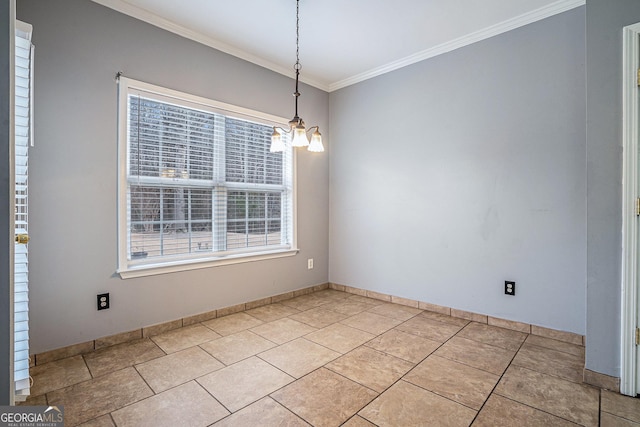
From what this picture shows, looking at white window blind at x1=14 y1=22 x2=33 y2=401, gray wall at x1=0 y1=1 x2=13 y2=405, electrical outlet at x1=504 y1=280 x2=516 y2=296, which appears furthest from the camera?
electrical outlet at x1=504 y1=280 x2=516 y2=296

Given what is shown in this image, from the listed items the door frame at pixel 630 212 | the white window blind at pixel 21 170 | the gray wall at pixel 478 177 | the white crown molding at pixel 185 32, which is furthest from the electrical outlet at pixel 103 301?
the door frame at pixel 630 212

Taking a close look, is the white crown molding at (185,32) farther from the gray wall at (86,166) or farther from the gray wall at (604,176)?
the gray wall at (604,176)

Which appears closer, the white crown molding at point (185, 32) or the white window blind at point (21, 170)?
the white window blind at point (21, 170)

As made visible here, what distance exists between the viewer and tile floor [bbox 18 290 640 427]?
1.69m

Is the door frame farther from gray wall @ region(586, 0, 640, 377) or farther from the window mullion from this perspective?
the window mullion

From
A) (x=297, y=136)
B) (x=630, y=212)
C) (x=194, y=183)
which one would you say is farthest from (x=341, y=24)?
(x=630, y=212)

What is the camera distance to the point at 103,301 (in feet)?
8.17

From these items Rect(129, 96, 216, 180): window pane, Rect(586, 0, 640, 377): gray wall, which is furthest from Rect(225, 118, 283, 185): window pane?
Rect(586, 0, 640, 377): gray wall

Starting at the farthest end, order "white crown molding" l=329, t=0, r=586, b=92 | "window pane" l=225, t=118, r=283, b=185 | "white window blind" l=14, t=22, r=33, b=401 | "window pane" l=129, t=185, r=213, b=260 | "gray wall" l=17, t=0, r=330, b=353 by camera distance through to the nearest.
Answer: "window pane" l=225, t=118, r=283, b=185 → "window pane" l=129, t=185, r=213, b=260 → "white crown molding" l=329, t=0, r=586, b=92 → "gray wall" l=17, t=0, r=330, b=353 → "white window blind" l=14, t=22, r=33, b=401

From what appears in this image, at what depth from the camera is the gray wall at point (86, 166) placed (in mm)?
2221

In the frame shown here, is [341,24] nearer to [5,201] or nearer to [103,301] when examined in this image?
[5,201]

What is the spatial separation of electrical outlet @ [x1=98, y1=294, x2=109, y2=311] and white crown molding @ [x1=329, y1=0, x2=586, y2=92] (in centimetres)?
345

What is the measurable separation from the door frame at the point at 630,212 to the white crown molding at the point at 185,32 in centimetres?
294

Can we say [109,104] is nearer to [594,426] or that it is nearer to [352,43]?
[352,43]
